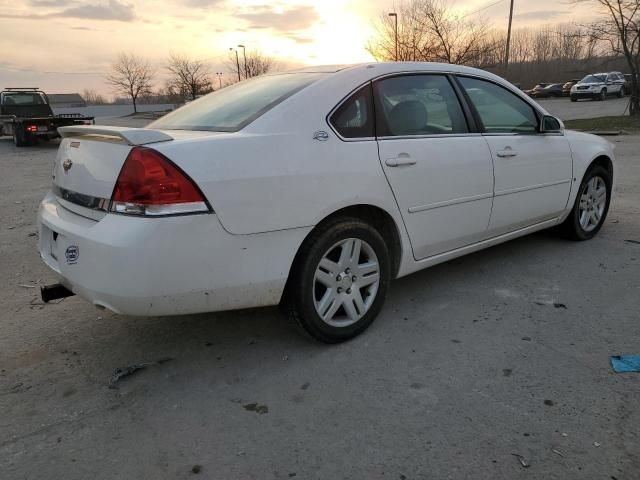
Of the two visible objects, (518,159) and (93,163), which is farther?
(518,159)

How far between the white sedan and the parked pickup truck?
17.2 metres

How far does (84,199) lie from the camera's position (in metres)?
2.68

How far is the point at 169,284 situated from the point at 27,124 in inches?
735

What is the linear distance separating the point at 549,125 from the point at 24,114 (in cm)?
2110

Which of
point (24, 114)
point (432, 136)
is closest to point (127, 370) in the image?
point (432, 136)

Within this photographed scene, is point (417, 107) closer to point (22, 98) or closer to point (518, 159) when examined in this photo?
point (518, 159)

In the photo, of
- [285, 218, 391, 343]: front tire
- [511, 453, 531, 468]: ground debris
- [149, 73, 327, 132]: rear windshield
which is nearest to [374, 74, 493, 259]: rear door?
[285, 218, 391, 343]: front tire

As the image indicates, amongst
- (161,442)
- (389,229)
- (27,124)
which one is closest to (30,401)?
(161,442)

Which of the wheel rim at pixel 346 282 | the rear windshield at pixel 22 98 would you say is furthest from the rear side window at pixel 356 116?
the rear windshield at pixel 22 98

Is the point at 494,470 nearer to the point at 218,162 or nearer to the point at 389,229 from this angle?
the point at 389,229

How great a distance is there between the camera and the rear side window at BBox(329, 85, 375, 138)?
116 inches

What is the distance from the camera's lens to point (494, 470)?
→ 80.5 inches

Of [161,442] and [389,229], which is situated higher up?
[389,229]

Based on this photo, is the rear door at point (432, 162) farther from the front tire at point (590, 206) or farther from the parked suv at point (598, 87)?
the parked suv at point (598, 87)
